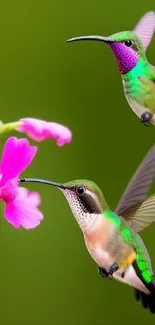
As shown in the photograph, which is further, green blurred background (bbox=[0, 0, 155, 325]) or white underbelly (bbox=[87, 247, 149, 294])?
green blurred background (bbox=[0, 0, 155, 325])

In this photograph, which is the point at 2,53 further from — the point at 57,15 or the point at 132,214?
the point at 132,214

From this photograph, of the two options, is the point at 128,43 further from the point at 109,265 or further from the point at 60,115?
the point at 60,115

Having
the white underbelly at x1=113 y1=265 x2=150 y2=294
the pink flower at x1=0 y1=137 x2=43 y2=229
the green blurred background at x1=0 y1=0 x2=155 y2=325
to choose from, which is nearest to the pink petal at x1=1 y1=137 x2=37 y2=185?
the pink flower at x1=0 y1=137 x2=43 y2=229

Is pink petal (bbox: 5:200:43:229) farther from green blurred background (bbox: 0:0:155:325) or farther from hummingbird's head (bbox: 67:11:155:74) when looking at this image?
green blurred background (bbox: 0:0:155:325)

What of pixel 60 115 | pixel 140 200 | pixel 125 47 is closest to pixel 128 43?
pixel 125 47

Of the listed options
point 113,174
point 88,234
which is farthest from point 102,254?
point 113,174

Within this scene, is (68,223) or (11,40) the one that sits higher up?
(11,40)

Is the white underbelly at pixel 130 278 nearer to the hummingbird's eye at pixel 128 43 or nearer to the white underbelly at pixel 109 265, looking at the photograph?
the white underbelly at pixel 109 265
